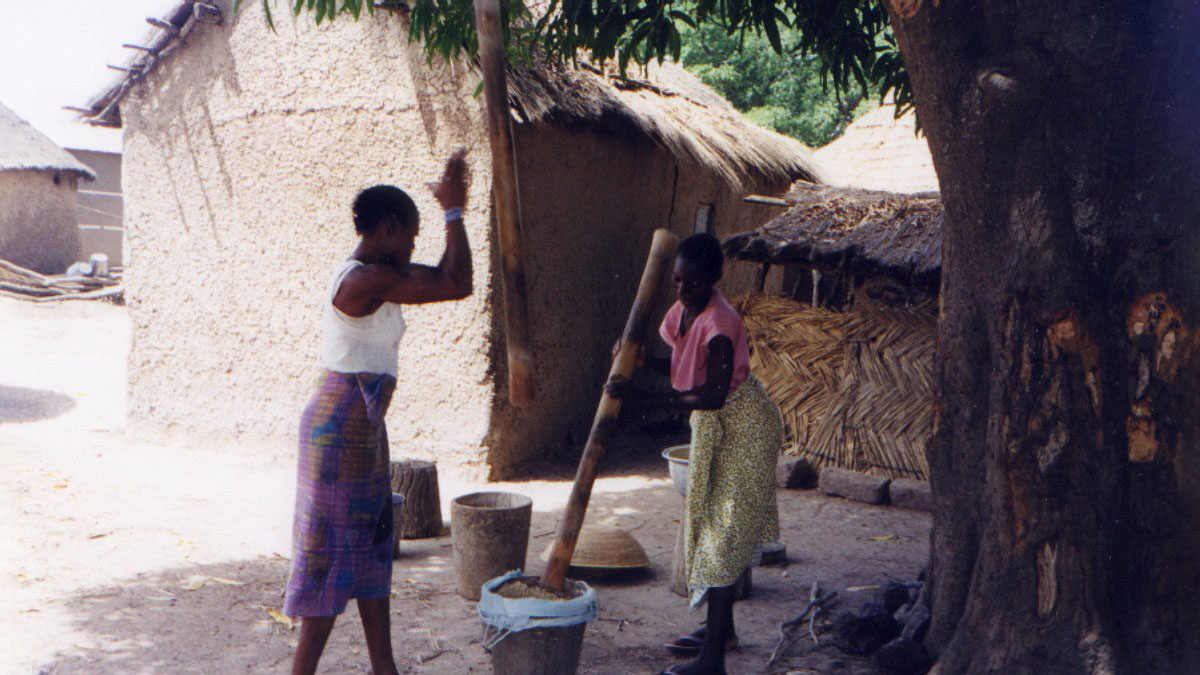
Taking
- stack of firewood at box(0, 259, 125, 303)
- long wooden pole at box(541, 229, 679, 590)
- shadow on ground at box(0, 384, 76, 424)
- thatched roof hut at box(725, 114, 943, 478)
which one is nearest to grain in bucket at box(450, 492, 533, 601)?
long wooden pole at box(541, 229, 679, 590)

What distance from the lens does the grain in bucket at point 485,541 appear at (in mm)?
4375

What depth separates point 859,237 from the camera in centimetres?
732

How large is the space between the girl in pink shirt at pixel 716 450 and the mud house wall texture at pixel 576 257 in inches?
129

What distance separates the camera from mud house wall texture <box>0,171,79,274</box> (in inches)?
716

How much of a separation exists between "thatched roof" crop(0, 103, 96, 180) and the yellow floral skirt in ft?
60.0

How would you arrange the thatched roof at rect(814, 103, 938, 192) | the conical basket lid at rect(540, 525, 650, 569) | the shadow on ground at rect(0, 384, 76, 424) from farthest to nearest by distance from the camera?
the thatched roof at rect(814, 103, 938, 192) < the shadow on ground at rect(0, 384, 76, 424) < the conical basket lid at rect(540, 525, 650, 569)

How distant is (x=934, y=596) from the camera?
353 centimetres

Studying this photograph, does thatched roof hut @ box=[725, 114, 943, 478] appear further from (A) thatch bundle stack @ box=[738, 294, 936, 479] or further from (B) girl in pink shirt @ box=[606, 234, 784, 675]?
(B) girl in pink shirt @ box=[606, 234, 784, 675]

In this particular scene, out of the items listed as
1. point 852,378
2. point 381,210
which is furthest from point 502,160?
point 852,378

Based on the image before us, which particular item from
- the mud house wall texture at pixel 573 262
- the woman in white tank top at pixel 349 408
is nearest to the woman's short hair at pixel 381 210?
the woman in white tank top at pixel 349 408

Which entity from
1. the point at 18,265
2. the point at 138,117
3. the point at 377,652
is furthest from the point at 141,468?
the point at 18,265

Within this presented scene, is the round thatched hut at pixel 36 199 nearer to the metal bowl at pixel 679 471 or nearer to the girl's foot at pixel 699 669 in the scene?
the metal bowl at pixel 679 471

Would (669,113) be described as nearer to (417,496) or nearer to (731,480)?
(417,496)

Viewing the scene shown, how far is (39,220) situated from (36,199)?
15.6 inches
